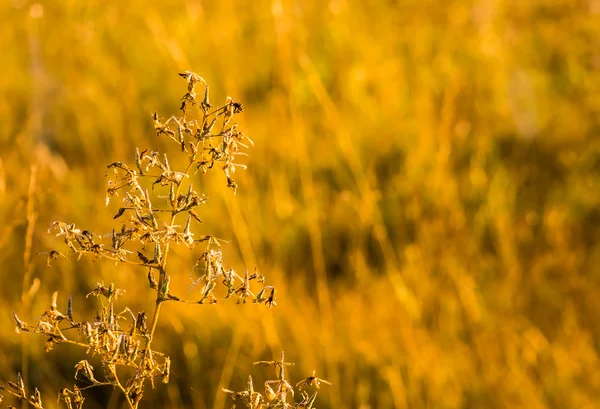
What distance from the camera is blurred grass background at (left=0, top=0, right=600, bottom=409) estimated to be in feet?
7.22

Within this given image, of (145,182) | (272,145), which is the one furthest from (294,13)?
(145,182)

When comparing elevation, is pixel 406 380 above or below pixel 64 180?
below

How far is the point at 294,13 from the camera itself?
403cm

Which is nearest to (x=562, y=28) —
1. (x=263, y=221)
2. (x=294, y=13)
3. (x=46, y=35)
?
(x=294, y=13)

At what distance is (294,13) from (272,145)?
106 cm

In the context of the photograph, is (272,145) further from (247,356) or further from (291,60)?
(247,356)

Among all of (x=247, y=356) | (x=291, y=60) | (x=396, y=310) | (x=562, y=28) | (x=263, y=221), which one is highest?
(x=562, y=28)

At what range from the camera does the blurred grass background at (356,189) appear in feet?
7.22

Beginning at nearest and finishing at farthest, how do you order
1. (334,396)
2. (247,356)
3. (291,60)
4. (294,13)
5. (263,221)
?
(334,396) → (247,356) → (263,221) → (291,60) → (294,13)

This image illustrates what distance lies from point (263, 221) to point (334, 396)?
97 centimetres

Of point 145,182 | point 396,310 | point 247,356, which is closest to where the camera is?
point 247,356

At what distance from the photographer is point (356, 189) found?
9.62 ft

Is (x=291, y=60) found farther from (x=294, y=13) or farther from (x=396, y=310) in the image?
(x=396, y=310)

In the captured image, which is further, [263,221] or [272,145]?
[272,145]
